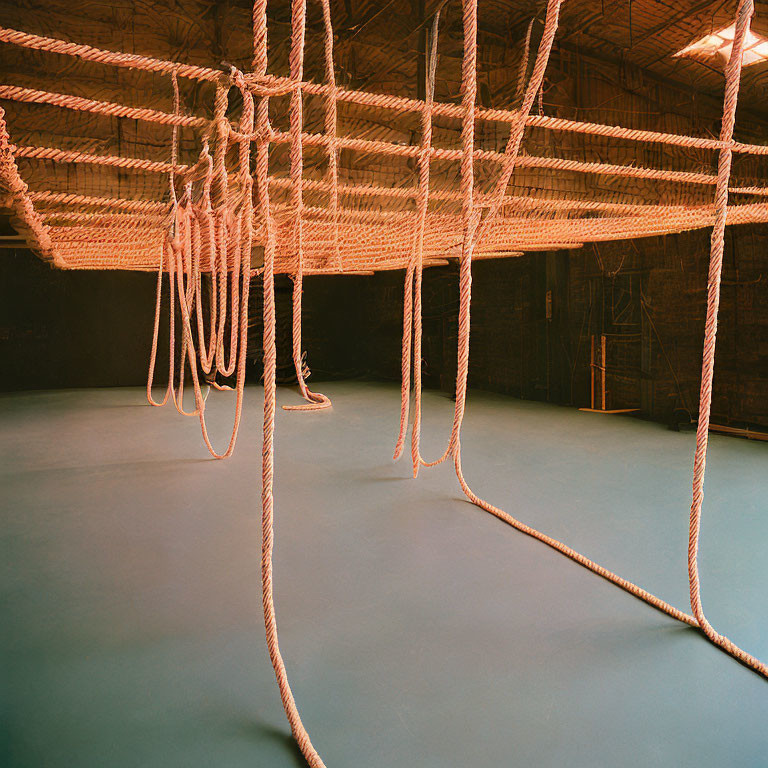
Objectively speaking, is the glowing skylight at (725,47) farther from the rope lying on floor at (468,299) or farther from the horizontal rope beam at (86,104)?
the horizontal rope beam at (86,104)

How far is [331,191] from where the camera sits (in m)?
2.58

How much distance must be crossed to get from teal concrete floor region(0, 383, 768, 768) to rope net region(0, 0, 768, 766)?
0.44 ft

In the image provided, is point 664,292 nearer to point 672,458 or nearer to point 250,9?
point 672,458

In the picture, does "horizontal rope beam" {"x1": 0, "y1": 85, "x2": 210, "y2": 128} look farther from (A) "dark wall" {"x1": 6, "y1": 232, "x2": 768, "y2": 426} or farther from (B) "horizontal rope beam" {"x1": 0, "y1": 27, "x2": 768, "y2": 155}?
(A) "dark wall" {"x1": 6, "y1": 232, "x2": 768, "y2": 426}

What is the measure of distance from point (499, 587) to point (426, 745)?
2.57ft

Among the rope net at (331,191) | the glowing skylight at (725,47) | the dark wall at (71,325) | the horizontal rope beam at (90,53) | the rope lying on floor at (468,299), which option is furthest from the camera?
the dark wall at (71,325)

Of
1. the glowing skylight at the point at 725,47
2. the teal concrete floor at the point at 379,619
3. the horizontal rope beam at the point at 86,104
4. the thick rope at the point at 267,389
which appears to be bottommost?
the teal concrete floor at the point at 379,619

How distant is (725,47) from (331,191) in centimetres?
339

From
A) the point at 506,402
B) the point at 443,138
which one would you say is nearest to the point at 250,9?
the point at 443,138

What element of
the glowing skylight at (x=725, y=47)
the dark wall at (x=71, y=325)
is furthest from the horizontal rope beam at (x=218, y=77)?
the dark wall at (x=71, y=325)

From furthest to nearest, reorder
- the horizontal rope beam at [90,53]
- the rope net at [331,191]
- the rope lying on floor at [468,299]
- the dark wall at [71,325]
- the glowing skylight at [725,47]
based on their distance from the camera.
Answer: the dark wall at [71,325], the glowing skylight at [725,47], the rope net at [331,191], the rope lying on floor at [468,299], the horizontal rope beam at [90,53]

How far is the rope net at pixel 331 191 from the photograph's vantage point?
4.12 ft

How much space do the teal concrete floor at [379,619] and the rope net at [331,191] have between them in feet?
0.44

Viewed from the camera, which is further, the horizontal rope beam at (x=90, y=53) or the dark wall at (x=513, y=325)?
the dark wall at (x=513, y=325)
